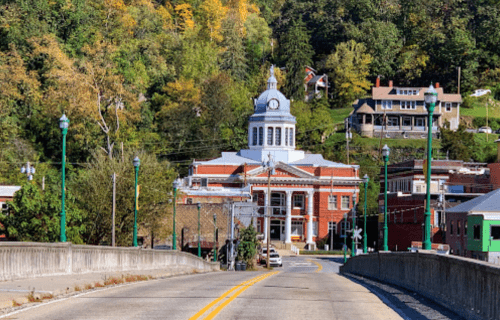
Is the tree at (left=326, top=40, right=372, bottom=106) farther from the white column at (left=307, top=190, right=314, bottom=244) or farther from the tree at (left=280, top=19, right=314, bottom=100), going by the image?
the white column at (left=307, top=190, right=314, bottom=244)

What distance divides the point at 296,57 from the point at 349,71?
357 inches

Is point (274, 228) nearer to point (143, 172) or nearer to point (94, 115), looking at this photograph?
point (94, 115)

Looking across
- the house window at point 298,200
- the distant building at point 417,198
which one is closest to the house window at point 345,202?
the house window at point 298,200

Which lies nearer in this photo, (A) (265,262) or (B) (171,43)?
(A) (265,262)

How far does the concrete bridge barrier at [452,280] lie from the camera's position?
66.6ft

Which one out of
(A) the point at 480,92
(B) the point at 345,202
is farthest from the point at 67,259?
(A) the point at 480,92

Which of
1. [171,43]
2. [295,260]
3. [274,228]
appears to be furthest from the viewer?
[171,43]

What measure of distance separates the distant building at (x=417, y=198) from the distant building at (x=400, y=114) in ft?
97.4

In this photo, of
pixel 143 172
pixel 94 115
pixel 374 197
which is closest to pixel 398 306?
pixel 143 172

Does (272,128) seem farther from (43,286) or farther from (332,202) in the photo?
(43,286)

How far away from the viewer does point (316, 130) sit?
509 ft

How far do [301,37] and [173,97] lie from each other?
3785cm

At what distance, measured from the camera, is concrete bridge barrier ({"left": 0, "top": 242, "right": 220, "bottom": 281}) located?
27.6 meters

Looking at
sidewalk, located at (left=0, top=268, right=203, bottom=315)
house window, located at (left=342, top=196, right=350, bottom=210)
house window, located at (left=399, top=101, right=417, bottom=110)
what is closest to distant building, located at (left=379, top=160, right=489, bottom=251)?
house window, located at (left=342, top=196, right=350, bottom=210)
